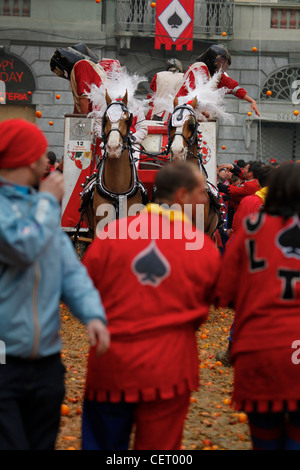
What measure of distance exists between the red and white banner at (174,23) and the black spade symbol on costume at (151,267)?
19.5 metres

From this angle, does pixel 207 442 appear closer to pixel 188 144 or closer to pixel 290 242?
pixel 290 242

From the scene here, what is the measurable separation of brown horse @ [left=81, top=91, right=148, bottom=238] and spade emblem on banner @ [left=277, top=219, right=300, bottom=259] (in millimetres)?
4995

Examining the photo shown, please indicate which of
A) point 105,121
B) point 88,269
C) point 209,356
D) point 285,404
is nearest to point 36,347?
point 88,269

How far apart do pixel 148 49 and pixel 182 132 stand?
16.1 m

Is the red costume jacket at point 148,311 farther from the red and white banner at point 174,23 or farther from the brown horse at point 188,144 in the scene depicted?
the red and white banner at point 174,23

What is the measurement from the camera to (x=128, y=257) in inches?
128

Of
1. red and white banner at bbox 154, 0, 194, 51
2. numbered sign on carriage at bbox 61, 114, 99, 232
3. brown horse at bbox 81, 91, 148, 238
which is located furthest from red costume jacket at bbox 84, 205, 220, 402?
red and white banner at bbox 154, 0, 194, 51

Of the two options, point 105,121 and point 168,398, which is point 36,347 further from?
point 105,121

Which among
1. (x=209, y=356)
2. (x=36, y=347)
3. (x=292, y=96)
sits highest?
(x=292, y=96)

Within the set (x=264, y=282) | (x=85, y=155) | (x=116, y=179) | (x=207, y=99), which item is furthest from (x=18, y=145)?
(x=85, y=155)

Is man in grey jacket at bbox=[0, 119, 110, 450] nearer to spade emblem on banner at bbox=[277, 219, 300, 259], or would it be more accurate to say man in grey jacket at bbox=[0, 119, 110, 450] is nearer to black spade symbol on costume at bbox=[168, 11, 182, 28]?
spade emblem on banner at bbox=[277, 219, 300, 259]

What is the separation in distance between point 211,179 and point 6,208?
7241mm

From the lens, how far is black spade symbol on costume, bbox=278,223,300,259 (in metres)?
3.29

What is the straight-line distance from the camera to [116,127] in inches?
318
